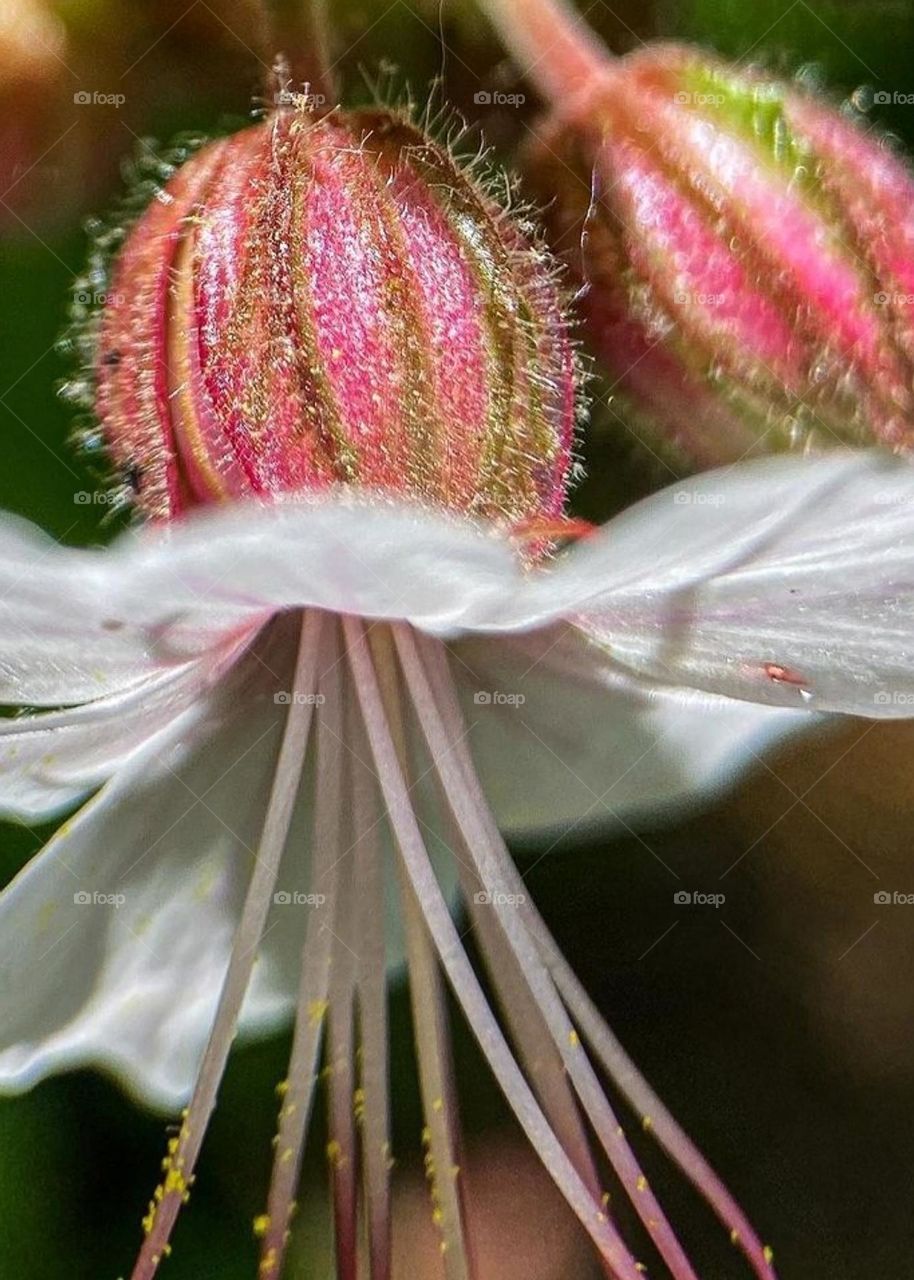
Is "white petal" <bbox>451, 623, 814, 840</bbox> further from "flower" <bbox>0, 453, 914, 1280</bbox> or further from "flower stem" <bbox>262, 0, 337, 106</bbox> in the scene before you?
"flower stem" <bbox>262, 0, 337, 106</bbox>

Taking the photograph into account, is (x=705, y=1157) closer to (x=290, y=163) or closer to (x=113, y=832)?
(x=113, y=832)

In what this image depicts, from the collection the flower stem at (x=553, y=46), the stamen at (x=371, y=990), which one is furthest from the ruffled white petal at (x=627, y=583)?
the flower stem at (x=553, y=46)

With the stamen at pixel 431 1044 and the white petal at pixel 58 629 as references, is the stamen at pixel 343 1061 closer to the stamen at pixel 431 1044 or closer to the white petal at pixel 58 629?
the stamen at pixel 431 1044

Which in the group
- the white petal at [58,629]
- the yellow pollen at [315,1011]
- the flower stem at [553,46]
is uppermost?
the flower stem at [553,46]

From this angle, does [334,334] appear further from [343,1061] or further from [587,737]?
[343,1061]

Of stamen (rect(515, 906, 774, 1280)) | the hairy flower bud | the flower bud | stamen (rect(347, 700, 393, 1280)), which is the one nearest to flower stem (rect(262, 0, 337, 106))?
the hairy flower bud
